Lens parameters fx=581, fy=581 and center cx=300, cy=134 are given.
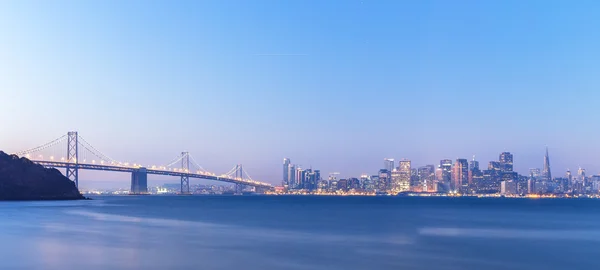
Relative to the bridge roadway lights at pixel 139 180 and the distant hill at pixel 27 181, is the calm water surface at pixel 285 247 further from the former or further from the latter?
the bridge roadway lights at pixel 139 180

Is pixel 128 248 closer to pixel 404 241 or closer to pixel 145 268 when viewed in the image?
pixel 145 268

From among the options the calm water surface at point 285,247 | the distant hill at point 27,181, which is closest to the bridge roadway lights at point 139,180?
the distant hill at point 27,181

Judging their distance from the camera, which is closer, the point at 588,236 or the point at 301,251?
the point at 301,251

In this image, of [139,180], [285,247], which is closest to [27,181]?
[139,180]

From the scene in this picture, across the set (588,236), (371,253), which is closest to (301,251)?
(371,253)

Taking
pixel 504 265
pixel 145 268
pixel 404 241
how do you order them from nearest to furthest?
pixel 145 268
pixel 504 265
pixel 404 241

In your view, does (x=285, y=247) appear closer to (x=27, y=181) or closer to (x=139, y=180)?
(x=27, y=181)

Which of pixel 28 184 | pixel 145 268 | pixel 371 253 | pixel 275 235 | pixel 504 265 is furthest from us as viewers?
pixel 28 184

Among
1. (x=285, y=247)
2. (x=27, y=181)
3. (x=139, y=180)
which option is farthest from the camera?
(x=139, y=180)
